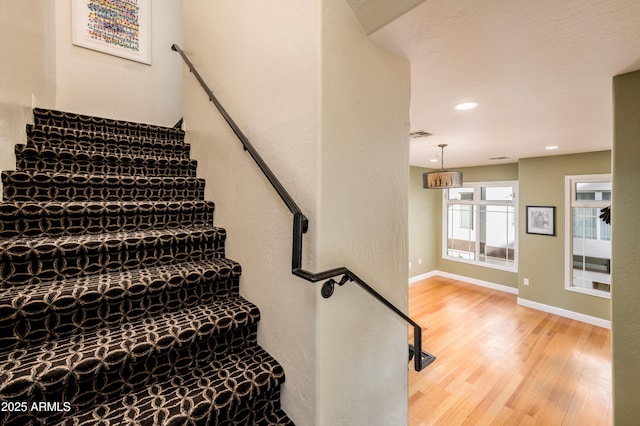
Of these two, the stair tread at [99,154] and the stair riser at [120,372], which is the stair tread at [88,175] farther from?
the stair riser at [120,372]

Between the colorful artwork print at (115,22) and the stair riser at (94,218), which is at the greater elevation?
the colorful artwork print at (115,22)

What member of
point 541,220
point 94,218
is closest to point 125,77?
point 94,218

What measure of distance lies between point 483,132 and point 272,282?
124 inches

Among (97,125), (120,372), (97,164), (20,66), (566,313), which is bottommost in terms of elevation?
(566,313)

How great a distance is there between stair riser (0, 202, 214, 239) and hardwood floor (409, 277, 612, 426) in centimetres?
283

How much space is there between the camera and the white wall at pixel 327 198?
110 cm

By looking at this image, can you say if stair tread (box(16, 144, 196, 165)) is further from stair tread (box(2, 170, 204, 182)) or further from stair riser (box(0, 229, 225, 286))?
stair riser (box(0, 229, 225, 286))

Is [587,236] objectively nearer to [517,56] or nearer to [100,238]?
[517,56]

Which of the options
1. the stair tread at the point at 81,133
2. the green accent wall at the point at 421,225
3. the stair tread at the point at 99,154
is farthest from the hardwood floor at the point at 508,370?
the stair tread at the point at 81,133

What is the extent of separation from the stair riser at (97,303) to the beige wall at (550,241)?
600 centimetres

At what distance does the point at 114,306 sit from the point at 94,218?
0.63 m

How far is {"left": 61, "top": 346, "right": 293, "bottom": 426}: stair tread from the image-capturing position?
3.22 feet

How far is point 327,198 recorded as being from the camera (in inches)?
43.3

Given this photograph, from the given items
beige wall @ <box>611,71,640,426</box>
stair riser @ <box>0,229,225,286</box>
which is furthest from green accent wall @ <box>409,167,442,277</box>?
stair riser @ <box>0,229,225,286</box>
